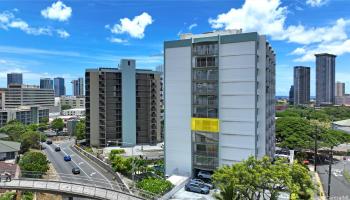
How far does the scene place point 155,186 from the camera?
41469 millimetres

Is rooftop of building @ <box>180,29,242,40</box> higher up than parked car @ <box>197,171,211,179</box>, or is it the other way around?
rooftop of building @ <box>180,29,242,40</box>

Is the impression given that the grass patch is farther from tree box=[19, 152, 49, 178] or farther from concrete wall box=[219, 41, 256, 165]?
tree box=[19, 152, 49, 178]

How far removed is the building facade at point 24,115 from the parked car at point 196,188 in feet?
365

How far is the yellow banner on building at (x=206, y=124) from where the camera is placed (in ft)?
157

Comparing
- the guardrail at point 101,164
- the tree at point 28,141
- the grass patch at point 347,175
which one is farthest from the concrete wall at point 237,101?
the tree at point 28,141

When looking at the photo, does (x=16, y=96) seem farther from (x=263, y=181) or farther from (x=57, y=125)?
(x=263, y=181)

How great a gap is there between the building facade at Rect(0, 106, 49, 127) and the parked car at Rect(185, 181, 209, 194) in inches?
4380

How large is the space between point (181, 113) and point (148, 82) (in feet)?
130

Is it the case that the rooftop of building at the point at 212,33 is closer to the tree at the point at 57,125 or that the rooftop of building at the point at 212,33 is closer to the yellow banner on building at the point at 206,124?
the yellow banner on building at the point at 206,124

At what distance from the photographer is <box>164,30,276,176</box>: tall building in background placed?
45.8 m

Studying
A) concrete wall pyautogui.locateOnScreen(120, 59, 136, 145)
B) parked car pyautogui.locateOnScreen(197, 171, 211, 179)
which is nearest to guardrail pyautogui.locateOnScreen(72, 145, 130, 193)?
parked car pyautogui.locateOnScreen(197, 171, 211, 179)

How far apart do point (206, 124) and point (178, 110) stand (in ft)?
17.0

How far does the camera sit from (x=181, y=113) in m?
50.5

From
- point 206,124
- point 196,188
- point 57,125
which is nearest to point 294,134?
point 206,124
